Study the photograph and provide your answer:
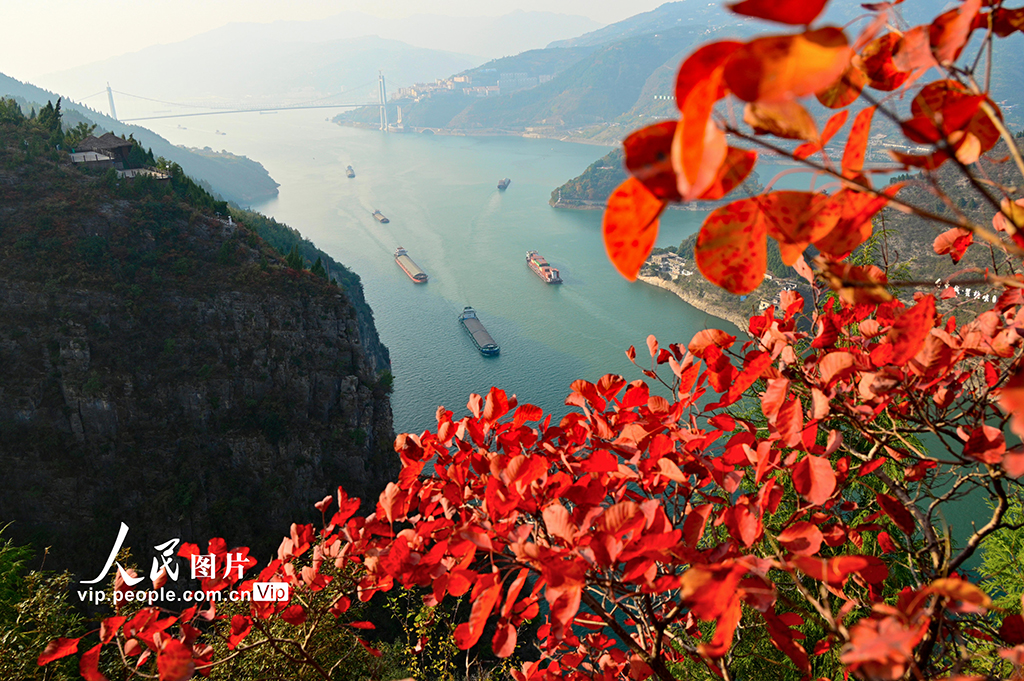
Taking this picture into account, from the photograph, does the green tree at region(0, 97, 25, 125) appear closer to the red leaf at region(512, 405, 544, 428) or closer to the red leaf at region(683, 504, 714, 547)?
the red leaf at region(512, 405, 544, 428)

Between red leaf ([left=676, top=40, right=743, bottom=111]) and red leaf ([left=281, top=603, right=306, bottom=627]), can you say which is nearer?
red leaf ([left=676, top=40, right=743, bottom=111])

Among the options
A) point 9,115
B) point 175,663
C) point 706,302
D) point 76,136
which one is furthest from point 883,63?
point 706,302

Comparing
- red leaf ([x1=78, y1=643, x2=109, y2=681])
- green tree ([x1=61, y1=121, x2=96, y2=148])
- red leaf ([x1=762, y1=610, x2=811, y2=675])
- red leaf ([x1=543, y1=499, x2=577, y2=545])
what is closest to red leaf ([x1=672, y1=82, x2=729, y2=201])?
red leaf ([x1=543, y1=499, x2=577, y2=545])

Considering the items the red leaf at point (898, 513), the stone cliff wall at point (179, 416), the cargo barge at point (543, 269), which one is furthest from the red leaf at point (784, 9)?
the cargo barge at point (543, 269)

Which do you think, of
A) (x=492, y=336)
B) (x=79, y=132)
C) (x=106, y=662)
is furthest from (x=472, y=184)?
(x=106, y=662)

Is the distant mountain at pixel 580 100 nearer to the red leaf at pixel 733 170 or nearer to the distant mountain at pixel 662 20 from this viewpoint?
the distant mountain at pixel 662 20

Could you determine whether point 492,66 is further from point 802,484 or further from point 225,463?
point 802,484
